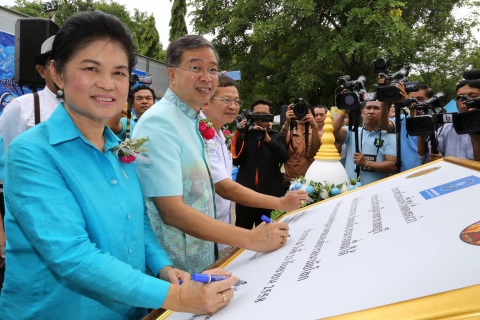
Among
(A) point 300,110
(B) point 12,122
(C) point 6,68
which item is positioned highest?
(C) point 6,68

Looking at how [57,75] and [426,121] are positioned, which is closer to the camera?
[57,75]

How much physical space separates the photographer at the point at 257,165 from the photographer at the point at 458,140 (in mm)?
1520

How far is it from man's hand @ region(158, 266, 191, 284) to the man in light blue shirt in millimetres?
2518

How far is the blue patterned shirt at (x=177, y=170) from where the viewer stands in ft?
4.82

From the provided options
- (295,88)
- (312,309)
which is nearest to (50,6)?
(312,309)

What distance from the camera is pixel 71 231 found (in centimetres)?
98

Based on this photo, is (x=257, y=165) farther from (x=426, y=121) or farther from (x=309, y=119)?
(x=426, y=121)

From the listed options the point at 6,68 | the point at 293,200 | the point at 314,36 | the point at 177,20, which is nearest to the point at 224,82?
the point at 293,200

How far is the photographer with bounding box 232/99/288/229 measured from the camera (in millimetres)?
4281

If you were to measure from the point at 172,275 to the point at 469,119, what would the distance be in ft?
6.25

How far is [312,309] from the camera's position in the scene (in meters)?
0.82

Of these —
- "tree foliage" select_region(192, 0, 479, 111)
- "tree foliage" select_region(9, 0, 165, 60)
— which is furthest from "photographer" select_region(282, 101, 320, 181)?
"tree foliage" select_region(9, 0, 165, 60)

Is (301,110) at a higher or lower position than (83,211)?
higher

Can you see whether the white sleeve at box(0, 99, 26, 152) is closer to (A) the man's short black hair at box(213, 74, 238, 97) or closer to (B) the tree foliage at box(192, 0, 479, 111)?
(A) the man's short black hair at box(213, 74, 238, 97)
